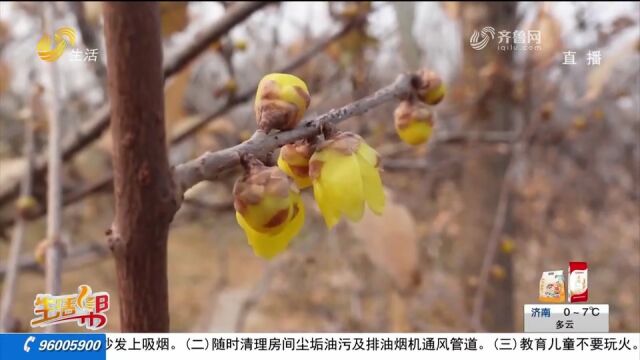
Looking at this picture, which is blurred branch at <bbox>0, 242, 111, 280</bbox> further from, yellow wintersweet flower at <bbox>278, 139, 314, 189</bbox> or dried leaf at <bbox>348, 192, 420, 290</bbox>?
yellow wintersweet flower at <bbox>278, 139, 314, 189</bbox>

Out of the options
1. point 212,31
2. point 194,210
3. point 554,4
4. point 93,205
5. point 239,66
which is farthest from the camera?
point 93,205

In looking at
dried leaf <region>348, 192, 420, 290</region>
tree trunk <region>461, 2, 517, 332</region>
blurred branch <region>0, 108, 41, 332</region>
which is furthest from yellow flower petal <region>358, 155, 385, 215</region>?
tree trunk <region>461, 2, 517, 332</region>

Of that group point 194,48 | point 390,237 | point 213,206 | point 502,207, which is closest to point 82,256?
point 213,206

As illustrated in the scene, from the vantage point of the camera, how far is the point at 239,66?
1.24 m

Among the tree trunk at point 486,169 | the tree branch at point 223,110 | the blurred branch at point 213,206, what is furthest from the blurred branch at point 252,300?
the tree trunk at point 486,169

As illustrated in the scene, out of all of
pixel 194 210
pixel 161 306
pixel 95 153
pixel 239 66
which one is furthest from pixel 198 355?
pixel 95 153

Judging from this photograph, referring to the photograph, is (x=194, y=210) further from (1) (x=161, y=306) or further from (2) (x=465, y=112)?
(1) (x=161, y=306)

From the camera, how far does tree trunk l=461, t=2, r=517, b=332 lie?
117cm

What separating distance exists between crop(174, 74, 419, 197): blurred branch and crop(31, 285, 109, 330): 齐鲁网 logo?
0.91ft

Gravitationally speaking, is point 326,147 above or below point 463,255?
below

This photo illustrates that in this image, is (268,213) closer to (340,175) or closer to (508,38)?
(340,175)

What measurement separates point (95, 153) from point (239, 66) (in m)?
0.48

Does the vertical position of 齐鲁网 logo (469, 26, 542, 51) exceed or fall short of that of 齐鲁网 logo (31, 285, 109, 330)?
it exceeds it

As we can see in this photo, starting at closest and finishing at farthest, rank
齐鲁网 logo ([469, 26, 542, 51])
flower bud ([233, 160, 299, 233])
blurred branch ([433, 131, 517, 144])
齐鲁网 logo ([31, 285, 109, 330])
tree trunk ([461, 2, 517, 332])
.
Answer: flower bud ([233, 160, 299, 233]) < 齐鲁网 logo ([31, 285, 109, 330]) < 齐鲁网 logo ([469, 26, 542, 51]) < tree trunk ([461, 2, 517, 332]) < blurred branch ([433, 131, 517, 144])
